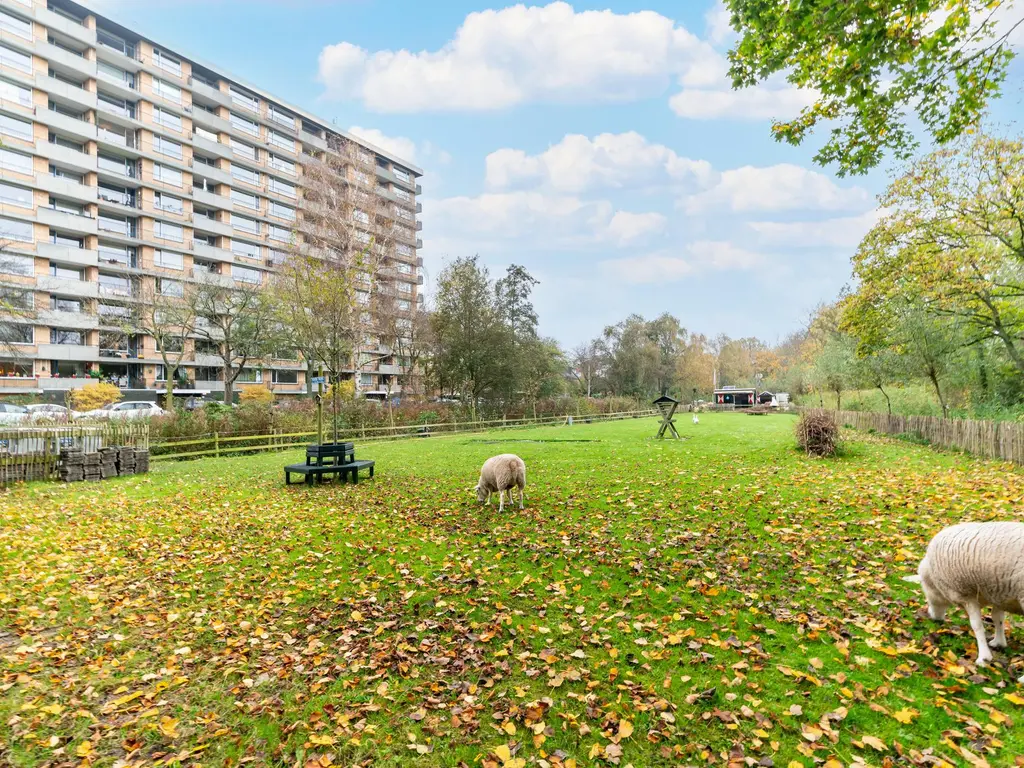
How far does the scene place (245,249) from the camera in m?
57.8

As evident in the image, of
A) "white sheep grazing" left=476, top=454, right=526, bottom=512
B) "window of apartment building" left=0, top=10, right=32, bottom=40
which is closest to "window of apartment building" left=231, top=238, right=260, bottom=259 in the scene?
"window of apartment building" left=0, top=10, right=32, bottom=40

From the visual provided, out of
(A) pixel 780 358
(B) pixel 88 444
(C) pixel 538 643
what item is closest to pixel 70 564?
(C) pixel 538 643

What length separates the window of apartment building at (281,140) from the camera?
60769mm

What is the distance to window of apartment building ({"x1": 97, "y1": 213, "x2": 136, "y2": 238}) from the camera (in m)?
46.3

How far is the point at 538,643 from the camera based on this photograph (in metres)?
4.97

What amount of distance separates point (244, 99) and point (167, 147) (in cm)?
1246

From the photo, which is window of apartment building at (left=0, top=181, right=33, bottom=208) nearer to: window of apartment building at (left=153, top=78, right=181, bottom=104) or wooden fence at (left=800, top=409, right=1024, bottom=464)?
window of apartment building at (left=153, top=78, right=181, bottom=104)

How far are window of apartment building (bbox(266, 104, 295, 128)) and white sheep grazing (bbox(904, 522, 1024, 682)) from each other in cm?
7376

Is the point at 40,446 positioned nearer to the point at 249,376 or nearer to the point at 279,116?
the point at 249,376

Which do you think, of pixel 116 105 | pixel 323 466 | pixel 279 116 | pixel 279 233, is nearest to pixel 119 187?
pixel 116 105

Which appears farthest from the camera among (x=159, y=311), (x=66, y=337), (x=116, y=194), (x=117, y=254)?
(x=116, y=194)

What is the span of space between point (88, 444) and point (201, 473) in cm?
377

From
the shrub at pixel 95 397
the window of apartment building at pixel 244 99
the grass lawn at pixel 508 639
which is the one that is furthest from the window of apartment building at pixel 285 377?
the grass lawn at pixel 508 639

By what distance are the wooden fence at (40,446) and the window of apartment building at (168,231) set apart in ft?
142
